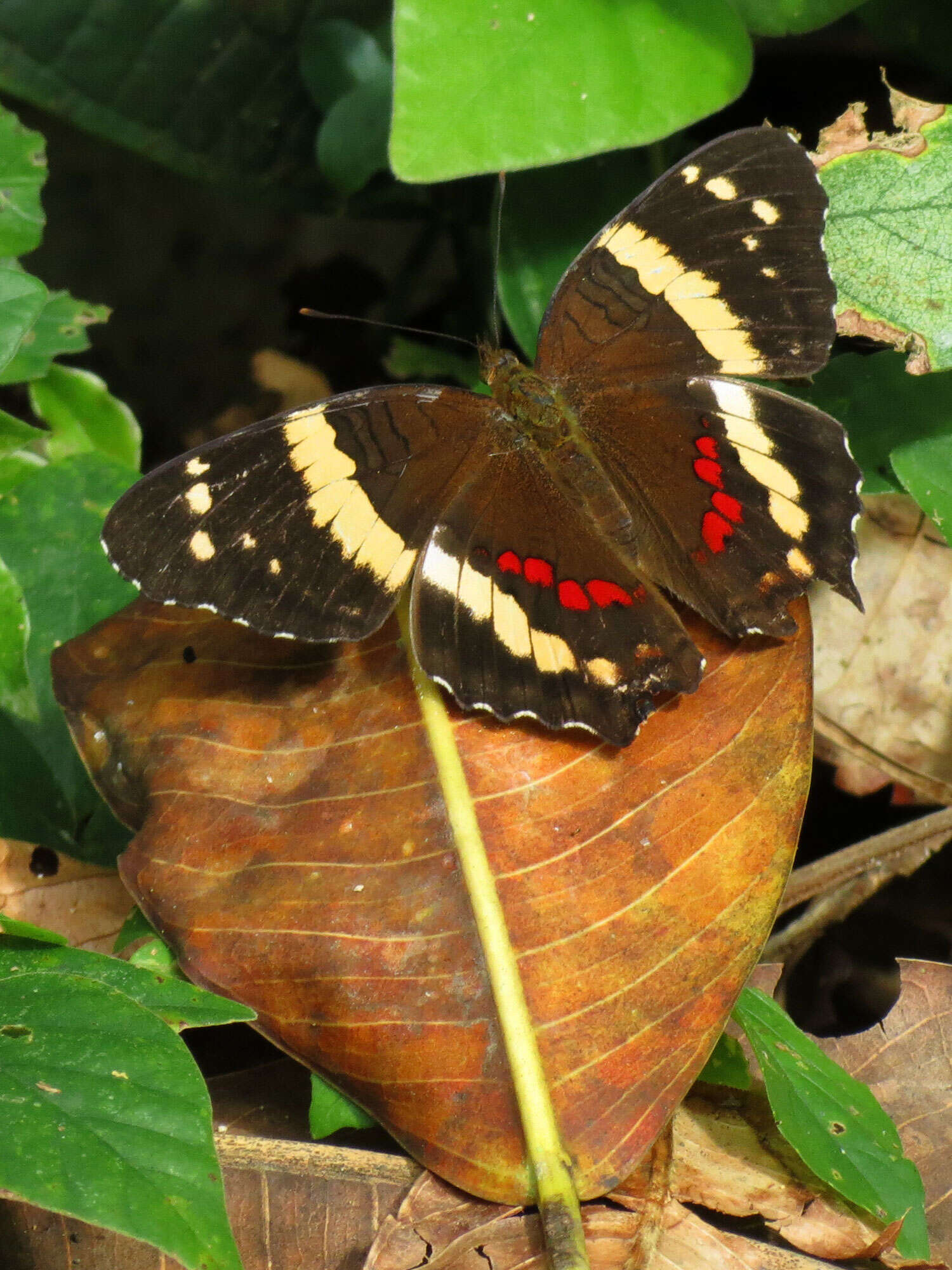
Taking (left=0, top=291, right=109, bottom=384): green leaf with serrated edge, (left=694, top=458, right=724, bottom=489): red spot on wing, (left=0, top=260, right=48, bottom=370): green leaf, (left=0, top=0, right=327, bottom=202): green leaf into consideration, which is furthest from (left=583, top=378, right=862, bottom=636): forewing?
(left=0, top=0, right=327, bottom=202): green leaf

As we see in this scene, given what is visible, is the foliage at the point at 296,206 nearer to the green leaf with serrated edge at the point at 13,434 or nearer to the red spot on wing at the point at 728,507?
the green leaf with serrated edge at the point at 13,434

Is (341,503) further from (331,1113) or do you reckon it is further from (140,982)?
(331,1113)

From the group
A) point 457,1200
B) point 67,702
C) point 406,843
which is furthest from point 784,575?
point 67,702

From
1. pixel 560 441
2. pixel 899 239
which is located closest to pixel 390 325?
pixel 560 441

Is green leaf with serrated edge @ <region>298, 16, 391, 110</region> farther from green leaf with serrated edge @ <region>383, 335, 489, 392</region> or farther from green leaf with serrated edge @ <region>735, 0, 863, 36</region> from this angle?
green leaf with serrated edge @ <region>735, 0, 863, 36</region>

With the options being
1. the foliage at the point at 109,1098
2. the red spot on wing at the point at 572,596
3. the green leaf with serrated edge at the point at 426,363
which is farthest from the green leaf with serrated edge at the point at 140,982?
the green leaf with serrated edge at the point at 426,363

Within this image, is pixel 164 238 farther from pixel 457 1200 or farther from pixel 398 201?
Result: pixel 457 1200
